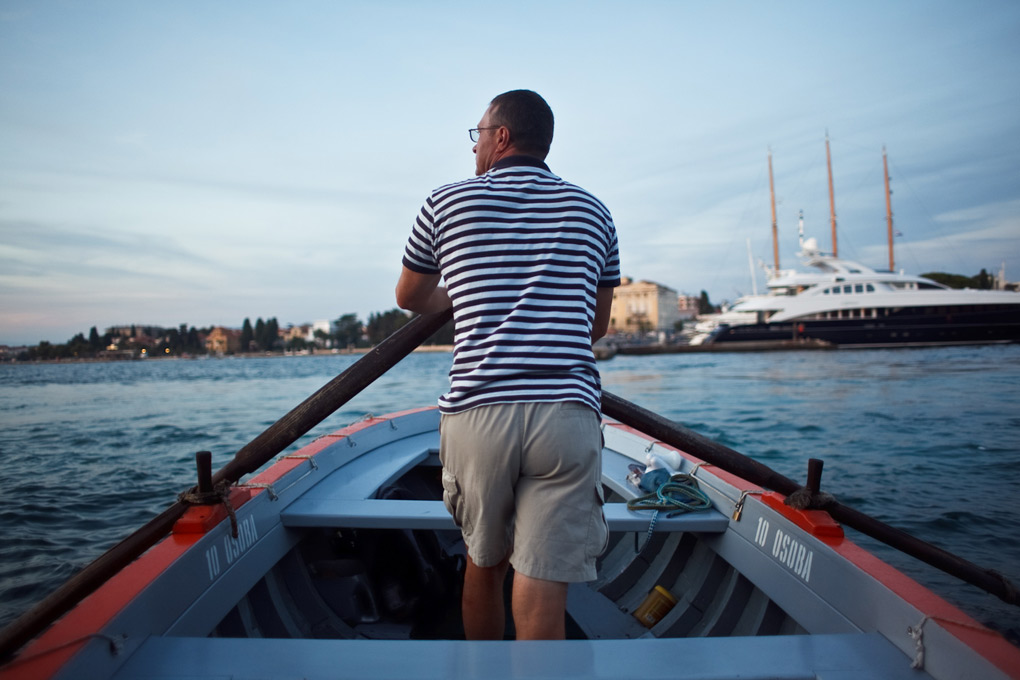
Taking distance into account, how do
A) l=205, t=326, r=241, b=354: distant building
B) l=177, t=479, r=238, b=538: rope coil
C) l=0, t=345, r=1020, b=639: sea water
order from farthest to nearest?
l=205, t=326, r=241, b=354: distant building < l=0, t=345, r=1020, b=639: sea water < l=177, t=479, r=238, b=538: rope coil

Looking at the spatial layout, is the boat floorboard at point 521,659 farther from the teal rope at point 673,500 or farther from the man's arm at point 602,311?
the teal rope at point 673,500

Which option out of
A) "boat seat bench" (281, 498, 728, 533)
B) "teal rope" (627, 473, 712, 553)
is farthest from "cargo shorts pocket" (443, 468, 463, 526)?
"teal rope" (627, 473, 712, 553)

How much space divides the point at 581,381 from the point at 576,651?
0.69m

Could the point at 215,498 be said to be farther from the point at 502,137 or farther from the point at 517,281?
the point at 502,137

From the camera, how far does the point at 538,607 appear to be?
154 cm

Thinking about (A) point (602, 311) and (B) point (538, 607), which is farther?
(A) point (602, 311)

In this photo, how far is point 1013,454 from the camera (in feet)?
28.1

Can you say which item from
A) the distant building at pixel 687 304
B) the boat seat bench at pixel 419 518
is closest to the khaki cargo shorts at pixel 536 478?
the boat seat bench at pixel 419 518

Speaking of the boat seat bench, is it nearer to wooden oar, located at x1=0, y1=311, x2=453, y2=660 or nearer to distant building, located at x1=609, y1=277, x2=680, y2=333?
wooden oar, located at x1=0, y1=311, x2=453, y2=660

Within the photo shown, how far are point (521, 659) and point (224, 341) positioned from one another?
11111cm

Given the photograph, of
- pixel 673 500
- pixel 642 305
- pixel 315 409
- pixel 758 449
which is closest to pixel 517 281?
pixel 315 409

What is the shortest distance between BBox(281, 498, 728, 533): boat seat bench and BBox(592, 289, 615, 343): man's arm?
1.13m

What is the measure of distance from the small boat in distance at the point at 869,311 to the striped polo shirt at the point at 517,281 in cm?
3974

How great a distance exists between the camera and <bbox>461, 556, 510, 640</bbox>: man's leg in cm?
174
